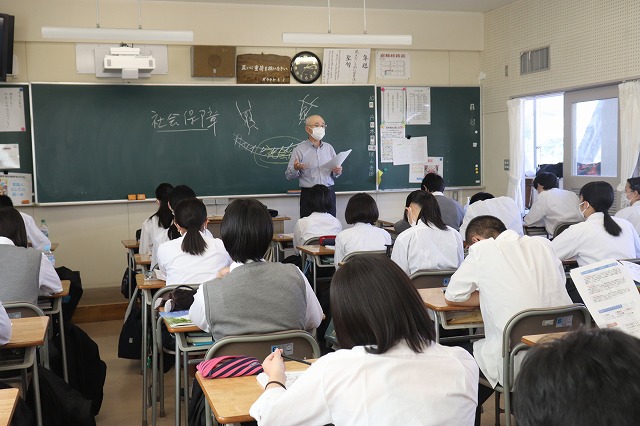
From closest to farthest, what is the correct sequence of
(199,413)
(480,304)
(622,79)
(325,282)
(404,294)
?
1. (404,294)
2. (199,413)
3. (480,304)
4. (325,282)
5. (622,79)

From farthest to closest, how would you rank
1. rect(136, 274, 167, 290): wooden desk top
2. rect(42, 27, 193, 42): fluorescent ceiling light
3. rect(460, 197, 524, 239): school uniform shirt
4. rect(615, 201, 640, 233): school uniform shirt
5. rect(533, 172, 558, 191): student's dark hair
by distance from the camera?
rect(533, 172, 558, 191): student's dark hair < rect(460, 197, 524, 239): school uniform shirt < rect(42, 27, 193, 42): fluorescent ceiling light < rect(615, 201, 640, 233): school uniform shirt < rect(136, 274, 167, 290): wooden desk top

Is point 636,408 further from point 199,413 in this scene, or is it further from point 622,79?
point 622,79

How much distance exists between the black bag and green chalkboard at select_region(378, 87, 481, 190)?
583 cm

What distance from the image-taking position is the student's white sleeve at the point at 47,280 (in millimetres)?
4027

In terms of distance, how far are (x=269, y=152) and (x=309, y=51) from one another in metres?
1.27

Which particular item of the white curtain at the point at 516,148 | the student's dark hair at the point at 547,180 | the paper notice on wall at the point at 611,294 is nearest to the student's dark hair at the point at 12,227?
the paper notice on wall at the point at 611,294

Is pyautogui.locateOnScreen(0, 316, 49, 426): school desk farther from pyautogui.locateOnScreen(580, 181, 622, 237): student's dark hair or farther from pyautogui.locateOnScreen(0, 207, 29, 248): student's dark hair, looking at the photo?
pyautogui.locateOnScreen(580, 181, 622, 237): student's dark hair

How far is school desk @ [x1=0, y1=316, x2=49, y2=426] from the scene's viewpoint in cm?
289

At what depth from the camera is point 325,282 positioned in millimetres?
5945

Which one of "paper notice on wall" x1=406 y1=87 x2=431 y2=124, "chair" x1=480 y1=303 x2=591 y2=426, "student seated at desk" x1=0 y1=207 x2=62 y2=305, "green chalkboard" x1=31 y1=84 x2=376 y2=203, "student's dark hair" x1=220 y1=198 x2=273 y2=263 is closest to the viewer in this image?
"student's dark hair" x1=220 y1=198 x2=273 y2=263

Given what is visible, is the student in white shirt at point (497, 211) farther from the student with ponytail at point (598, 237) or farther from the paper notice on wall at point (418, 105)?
the paper notice on wall at point (418, 105)

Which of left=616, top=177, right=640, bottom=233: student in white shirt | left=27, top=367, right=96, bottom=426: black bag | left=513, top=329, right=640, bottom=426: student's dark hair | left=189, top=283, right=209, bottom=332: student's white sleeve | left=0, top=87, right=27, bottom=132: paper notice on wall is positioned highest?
left=0, top=87, right=27, bottom=132: paper notice on wall

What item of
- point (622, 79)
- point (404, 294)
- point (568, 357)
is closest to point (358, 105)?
point (622, 79)

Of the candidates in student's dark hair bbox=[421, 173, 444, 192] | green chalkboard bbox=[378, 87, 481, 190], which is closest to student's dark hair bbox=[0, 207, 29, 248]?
student's dark hair bbox=[421, 173, 444, 192]
